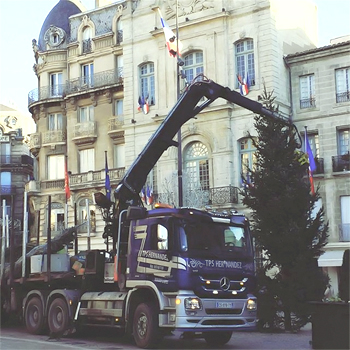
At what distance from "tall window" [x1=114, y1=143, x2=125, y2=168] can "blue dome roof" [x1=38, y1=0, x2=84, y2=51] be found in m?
10.1

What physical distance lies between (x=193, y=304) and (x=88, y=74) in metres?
33.9

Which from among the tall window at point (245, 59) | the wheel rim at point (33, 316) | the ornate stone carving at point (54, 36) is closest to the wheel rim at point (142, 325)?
the wheel rim at point (33, 316)

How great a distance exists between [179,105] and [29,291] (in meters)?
6.80

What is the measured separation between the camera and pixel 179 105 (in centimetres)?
1861

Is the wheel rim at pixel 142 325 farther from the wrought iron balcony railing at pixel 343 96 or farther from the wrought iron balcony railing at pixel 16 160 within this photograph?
the wrought iron balcony railing at pixel 16 160

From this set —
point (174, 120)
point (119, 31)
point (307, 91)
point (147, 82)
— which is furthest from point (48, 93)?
point (174, 120)

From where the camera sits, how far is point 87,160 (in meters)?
46.2

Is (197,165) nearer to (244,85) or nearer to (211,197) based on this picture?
(211,197)

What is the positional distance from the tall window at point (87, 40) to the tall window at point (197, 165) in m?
12.5

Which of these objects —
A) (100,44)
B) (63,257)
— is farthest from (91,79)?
(63,257)

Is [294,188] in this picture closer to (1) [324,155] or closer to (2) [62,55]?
(1) [324,155]

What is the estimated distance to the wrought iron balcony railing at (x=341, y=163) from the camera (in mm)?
35125

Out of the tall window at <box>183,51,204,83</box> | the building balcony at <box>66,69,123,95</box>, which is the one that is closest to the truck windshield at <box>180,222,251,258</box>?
the tall window at <box>183,51,204,83</box>

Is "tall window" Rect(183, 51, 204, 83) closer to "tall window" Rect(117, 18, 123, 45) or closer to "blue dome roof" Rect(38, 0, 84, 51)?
"tall window" Rect(117, 18, 123, 45)
